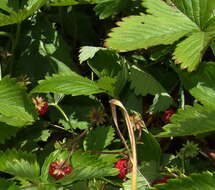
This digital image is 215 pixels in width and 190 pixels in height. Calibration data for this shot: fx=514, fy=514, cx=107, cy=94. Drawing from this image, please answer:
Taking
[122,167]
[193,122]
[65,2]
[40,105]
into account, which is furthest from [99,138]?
[65,2]

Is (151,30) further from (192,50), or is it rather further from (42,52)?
(42,52)

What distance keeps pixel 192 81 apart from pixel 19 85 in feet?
1.79

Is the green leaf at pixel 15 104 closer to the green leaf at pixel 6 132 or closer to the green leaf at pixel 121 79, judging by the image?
the green leaf at pixel 6 132

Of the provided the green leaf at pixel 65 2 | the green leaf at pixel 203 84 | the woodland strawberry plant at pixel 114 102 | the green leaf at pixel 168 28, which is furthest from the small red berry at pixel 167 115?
the green leaf at pixel 65 2

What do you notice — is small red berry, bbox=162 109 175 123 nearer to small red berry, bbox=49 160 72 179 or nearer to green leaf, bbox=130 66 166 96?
green leaf, bbox=130 66 166 96

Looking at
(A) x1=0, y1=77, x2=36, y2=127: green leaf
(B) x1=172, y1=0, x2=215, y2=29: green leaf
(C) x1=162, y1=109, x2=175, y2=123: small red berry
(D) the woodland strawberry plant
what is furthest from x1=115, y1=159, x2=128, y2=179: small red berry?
(B) x1=172, y1=0, x2=215, y2=29: green leaf

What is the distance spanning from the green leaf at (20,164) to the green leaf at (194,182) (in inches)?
16.0

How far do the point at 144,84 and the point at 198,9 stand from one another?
30 cm

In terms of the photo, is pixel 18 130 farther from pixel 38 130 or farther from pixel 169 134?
pixel 169 134

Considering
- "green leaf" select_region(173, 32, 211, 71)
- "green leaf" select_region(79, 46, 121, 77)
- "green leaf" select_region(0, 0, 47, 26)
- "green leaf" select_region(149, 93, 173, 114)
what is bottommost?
"green leaf" select_region(149, 93, 173, 114)

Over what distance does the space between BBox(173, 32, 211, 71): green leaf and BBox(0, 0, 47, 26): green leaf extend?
474 millimetres

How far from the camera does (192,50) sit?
1478 millimetres

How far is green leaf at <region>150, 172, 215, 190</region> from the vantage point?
1284 millimetres

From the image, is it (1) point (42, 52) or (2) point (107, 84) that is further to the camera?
(1) point (42, 52)
